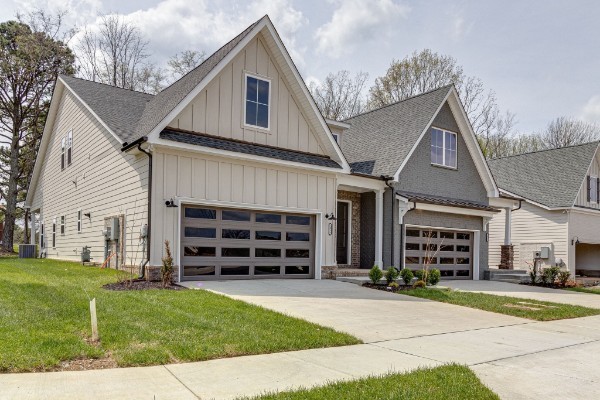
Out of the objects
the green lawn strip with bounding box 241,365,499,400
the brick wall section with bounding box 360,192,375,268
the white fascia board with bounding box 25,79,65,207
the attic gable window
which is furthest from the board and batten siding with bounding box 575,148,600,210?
the white fascia board with bounding box 25,79,65,207

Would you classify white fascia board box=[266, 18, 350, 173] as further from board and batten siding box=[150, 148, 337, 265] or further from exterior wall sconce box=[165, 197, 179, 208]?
exterior wall sconce box=[165, 197, 179, 208]

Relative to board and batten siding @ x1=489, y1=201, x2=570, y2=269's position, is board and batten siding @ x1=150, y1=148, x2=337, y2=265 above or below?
above

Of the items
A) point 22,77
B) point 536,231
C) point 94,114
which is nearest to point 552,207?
point 536,231

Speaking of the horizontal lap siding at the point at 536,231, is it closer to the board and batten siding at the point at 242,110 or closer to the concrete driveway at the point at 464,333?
the concrete driveway at the point at 464,333

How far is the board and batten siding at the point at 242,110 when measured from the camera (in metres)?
12.2

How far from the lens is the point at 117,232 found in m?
13.2

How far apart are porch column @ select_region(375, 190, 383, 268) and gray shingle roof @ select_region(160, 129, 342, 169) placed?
233 cm

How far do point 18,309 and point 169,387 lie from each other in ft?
13.1

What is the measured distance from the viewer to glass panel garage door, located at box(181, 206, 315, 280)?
11828 mm

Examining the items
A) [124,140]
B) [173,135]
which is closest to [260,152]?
[173,135]

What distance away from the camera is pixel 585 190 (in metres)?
23.2

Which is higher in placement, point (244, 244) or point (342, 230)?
point (342, 230)

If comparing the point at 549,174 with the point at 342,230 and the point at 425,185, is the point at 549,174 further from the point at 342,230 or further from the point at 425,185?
the point at 342,230

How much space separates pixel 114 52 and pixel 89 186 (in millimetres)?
18685
